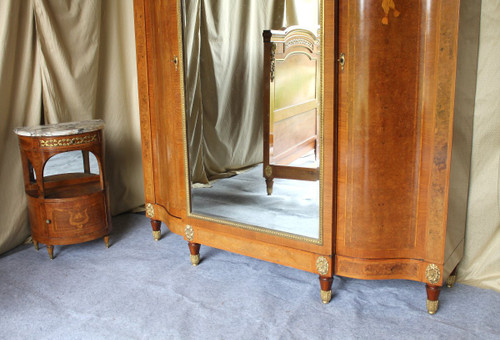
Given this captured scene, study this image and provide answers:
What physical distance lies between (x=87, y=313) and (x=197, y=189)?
804mm

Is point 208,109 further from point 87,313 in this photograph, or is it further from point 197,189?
point 87,313

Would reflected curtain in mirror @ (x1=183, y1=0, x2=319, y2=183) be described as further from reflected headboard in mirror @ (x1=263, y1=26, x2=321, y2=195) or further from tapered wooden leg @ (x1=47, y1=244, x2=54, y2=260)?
tapered wooden leg @ (x1=47, y1=244, x2=54, y2=260)

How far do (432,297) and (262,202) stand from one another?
0.88 m

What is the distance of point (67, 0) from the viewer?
9.84 feet

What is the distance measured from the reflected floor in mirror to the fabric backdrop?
78 centimetres

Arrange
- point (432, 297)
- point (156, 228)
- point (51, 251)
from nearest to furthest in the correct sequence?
point (432, 297) → point (51, 251) → point (156, 228)

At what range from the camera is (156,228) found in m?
3.01

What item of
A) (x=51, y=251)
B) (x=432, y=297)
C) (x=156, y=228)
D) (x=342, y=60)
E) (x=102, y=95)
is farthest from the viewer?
(x=102, y=95)

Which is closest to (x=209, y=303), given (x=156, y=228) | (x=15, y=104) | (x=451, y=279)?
(x=156, y=228)

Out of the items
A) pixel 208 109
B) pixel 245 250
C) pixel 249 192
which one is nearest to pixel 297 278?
pixel 245 250

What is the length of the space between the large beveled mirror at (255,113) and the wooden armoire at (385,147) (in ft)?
0.24

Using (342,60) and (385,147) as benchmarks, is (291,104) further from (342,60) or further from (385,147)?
(385,147)

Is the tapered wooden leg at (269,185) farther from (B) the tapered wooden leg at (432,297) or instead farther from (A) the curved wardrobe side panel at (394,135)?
(B) the tapered wooden leg at (432,297)

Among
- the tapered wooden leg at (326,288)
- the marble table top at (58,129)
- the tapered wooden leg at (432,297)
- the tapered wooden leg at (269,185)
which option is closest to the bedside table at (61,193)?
the marble table top at (58,129)
